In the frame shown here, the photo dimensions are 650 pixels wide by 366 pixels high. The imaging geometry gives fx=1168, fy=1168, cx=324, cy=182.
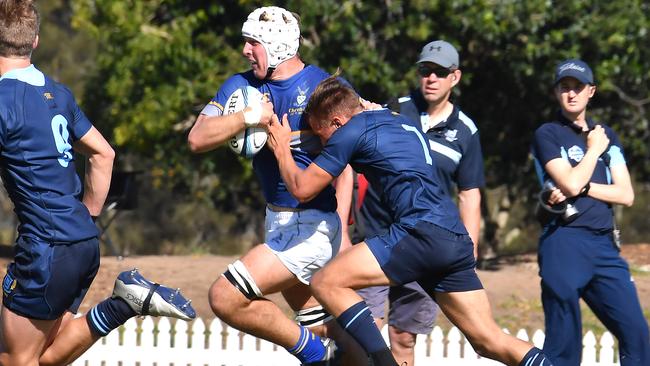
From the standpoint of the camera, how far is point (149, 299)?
6348mm

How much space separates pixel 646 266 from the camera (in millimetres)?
14555

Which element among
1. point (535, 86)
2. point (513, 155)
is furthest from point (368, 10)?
point (513, 155)

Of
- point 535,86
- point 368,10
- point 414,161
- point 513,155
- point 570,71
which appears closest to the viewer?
point 414,161

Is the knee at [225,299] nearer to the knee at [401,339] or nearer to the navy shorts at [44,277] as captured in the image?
the navy shorts at [44,277]

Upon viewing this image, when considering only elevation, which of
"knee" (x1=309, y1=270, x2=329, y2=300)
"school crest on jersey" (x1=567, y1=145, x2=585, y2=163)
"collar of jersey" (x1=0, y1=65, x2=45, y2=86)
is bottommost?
"knee" (x1=309, y1=270, x2=329, y2=300)

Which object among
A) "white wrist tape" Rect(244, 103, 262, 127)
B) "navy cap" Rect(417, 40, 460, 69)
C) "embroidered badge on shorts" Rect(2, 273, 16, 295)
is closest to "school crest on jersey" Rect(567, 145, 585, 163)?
"navy cap" Rect(417, 40, 460, 69)

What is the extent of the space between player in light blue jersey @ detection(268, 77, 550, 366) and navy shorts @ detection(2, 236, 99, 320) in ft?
3.85

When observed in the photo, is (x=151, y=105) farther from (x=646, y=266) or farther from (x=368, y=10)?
(x=646, y=266)

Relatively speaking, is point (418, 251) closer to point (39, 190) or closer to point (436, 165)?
point (436, 165)

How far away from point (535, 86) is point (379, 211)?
8.14 m

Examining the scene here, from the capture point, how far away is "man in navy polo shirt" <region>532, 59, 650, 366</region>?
721cm

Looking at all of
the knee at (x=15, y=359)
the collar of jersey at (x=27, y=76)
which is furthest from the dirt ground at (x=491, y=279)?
the collar of jersey at (x=27, y=76)

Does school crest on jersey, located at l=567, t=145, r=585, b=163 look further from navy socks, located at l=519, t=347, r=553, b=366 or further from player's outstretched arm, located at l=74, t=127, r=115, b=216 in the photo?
player's outstretched arm, located at l=74, t=127, r=115, b=216

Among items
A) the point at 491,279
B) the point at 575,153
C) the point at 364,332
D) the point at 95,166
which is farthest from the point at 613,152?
the point at 491,279
